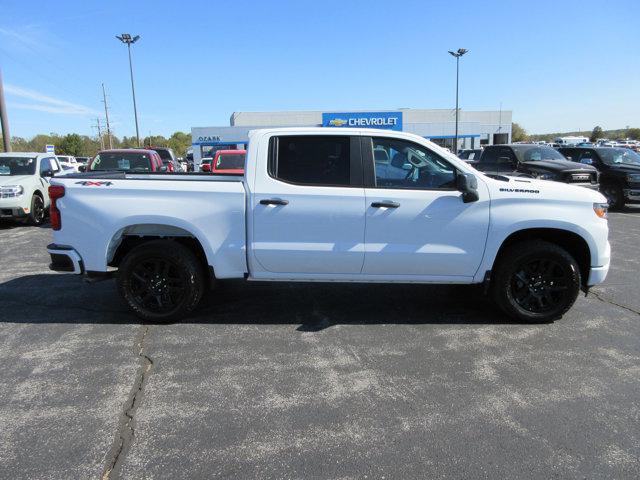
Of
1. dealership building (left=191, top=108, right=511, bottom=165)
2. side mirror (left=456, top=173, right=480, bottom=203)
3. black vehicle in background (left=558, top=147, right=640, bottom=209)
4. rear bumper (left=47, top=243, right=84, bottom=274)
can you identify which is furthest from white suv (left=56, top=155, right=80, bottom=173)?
dealership building (left=191, top=108, right=511, bottom=165)

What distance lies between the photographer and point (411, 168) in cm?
480

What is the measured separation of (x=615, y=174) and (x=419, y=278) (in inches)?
474

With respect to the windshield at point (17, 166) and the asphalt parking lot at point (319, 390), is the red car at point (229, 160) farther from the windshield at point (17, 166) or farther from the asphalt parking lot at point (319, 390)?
the asphalt parking lot at point (319, 390)

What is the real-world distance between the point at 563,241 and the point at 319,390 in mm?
3152

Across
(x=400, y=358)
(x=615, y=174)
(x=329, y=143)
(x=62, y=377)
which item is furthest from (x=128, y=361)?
(x=615, y=174)

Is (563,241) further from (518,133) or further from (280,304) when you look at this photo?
(518,133)

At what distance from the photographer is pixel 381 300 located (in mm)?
5812

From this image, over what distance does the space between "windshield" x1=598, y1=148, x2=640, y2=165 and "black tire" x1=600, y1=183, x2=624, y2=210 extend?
777 millimetres

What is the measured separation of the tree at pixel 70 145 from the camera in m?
75.9

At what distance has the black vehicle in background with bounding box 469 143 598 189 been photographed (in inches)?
475

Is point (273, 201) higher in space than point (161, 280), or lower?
higher

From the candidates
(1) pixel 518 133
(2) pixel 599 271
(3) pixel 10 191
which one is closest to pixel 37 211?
(3) pixel 10 191

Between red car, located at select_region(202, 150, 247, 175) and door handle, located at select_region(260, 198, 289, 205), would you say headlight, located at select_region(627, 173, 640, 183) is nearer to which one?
red car, located at select_region(202, 150, 247, 175)

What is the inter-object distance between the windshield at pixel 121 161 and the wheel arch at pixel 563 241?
31.5 feet
